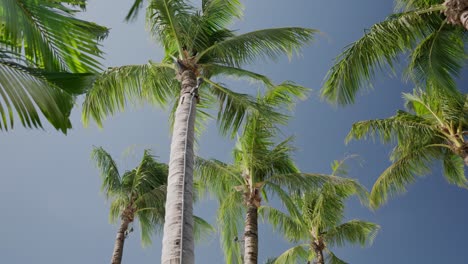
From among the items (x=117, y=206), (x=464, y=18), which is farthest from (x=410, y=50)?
(x=117, y=206)

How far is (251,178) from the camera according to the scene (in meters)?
11.5

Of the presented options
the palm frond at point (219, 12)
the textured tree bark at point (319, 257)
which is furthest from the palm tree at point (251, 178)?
the textured tree bark at point (319, 257)

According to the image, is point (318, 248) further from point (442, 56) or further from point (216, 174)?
point (442, 56)

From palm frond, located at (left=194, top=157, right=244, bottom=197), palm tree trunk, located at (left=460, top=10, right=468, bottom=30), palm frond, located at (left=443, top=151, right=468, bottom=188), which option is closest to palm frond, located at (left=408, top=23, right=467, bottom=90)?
palm tree trunk, located at (left=460, top=10, right=468, bottom=30)

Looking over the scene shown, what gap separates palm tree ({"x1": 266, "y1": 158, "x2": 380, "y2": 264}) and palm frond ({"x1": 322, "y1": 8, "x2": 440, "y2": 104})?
17.4ft

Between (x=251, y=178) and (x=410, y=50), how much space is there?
16.5 ft

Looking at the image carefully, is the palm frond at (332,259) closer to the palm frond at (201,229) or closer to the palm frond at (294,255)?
the palm frond at (294,255)

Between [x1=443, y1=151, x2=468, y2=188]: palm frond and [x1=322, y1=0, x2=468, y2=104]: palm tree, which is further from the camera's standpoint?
[x1=443, y1=151, x2=468, y2=188]: palm frond

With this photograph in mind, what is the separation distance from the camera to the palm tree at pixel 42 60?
11.9ft

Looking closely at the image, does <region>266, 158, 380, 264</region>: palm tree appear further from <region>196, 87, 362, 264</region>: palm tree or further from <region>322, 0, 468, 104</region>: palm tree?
<region>322, 0, 468, 104</region>: palm tree

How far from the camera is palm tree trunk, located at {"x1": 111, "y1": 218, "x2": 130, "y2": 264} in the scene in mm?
12992

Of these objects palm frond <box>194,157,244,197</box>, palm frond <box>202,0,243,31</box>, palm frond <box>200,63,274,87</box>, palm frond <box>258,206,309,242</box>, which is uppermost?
palm frond <box>202,0,243,31</box>

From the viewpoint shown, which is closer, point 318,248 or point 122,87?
point 122,87

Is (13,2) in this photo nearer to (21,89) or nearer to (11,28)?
(11,28)
